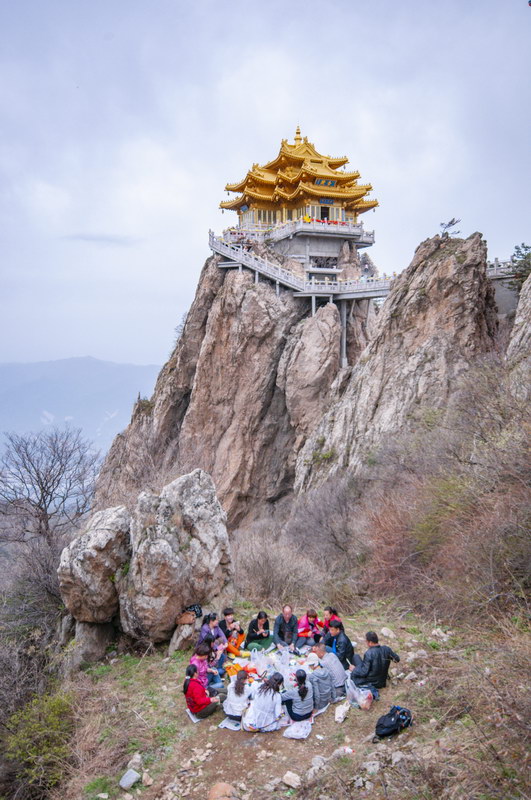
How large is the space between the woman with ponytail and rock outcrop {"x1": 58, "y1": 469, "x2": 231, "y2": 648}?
3105 mm

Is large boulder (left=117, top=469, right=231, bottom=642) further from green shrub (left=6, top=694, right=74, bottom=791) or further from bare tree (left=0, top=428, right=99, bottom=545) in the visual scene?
bare tree (left=0, top=428, right=99, bottom=545)

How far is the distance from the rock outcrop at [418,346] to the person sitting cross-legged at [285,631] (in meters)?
9.84

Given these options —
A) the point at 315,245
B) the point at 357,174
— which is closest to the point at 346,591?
the point at 315,245

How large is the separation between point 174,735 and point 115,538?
3.62 m

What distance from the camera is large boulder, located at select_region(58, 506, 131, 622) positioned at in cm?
891

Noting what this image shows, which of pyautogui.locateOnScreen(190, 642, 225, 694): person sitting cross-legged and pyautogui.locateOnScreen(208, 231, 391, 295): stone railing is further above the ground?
pyautogui.locateOnScreen(208, 231, 391, 295): stone railing

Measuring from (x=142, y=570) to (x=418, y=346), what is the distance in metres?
15.1

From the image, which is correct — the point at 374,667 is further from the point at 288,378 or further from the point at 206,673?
the point at 288,378

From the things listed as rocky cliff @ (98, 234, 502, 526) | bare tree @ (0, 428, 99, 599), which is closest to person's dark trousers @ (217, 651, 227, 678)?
bare tree @ (0, 428, 99, 599)

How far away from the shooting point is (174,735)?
256 inches

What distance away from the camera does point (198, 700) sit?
22.0ft

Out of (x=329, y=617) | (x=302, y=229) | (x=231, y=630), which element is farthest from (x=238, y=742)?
(x=302, y=229)

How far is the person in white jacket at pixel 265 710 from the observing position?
617cm

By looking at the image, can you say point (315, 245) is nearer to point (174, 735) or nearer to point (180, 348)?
point (180, 348)
